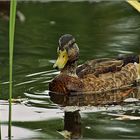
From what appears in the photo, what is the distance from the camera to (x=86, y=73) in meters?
8.86

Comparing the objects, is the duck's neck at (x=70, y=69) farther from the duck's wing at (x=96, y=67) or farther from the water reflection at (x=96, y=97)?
the water reflection at (x=96, y=97)

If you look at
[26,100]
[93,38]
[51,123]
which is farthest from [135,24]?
[51,123]

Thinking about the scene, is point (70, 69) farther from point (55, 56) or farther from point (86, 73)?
point (55, 56)

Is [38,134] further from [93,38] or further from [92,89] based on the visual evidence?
[93,38]

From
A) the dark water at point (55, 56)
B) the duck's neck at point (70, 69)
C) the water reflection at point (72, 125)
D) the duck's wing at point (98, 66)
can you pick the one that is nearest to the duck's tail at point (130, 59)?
the duck's wing at point (98, 66)

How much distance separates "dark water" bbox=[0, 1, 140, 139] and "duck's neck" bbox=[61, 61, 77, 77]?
12.0 inches

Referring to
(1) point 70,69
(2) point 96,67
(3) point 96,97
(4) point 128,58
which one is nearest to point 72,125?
(3) point 96,97

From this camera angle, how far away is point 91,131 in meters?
6.55

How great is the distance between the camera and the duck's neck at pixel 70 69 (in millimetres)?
8750

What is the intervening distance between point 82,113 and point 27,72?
195 centimetres

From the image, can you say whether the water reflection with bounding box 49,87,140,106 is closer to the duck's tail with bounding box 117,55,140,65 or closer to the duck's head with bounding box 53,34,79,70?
the duck's head with bounding box 53,34,79,70

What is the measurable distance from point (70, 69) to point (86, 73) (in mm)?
225

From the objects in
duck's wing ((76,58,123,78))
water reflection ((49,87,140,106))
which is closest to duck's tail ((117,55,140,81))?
duck's wing ((76,58,123,78))

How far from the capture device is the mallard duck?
28.1ft
